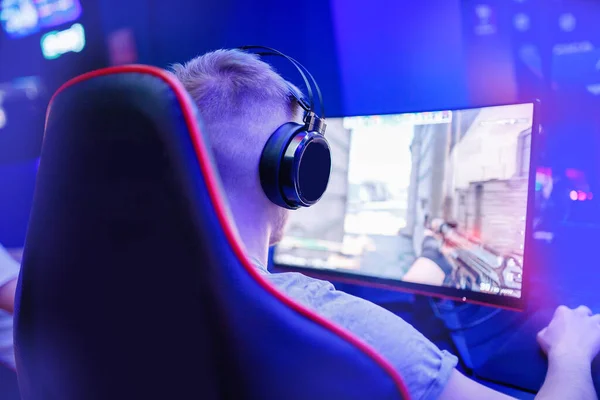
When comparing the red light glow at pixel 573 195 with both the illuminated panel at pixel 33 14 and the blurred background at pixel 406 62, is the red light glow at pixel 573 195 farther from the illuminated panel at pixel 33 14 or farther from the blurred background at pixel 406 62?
the illuminated panel at pixel 33 14

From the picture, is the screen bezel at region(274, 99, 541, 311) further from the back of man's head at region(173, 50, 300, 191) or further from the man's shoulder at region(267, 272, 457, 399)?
the back of man's head at region(173, 50, 300, 191)

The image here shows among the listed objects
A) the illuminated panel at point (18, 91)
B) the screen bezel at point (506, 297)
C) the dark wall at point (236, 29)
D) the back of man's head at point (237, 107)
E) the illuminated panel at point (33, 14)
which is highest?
the illuminated panel at point (33, 14)

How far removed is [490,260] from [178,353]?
0.77 meters

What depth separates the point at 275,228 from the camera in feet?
2.35

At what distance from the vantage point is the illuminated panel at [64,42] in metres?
2.15

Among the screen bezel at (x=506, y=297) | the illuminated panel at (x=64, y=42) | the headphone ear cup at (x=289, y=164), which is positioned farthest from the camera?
the illuminated panel at (x=64, y=42)

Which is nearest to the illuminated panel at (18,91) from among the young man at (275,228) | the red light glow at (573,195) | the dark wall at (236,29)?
the dark wall at (236,29)

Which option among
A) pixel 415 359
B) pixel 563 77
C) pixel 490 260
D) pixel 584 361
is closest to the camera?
pixel 415 359

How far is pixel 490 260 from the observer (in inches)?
37.7

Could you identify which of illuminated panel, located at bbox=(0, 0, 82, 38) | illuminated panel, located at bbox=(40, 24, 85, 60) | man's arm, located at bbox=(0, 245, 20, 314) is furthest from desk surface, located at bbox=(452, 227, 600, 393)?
illuminated panel, located at bbox=(0, 0, 82, 38)

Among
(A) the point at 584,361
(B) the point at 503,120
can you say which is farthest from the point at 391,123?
(A) the point at 584,361

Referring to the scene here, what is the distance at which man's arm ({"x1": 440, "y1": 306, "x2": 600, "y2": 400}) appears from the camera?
0.59 meters

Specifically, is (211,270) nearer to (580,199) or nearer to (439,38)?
(580,199)

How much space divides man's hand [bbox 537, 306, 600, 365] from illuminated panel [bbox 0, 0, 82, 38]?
7.60ft
